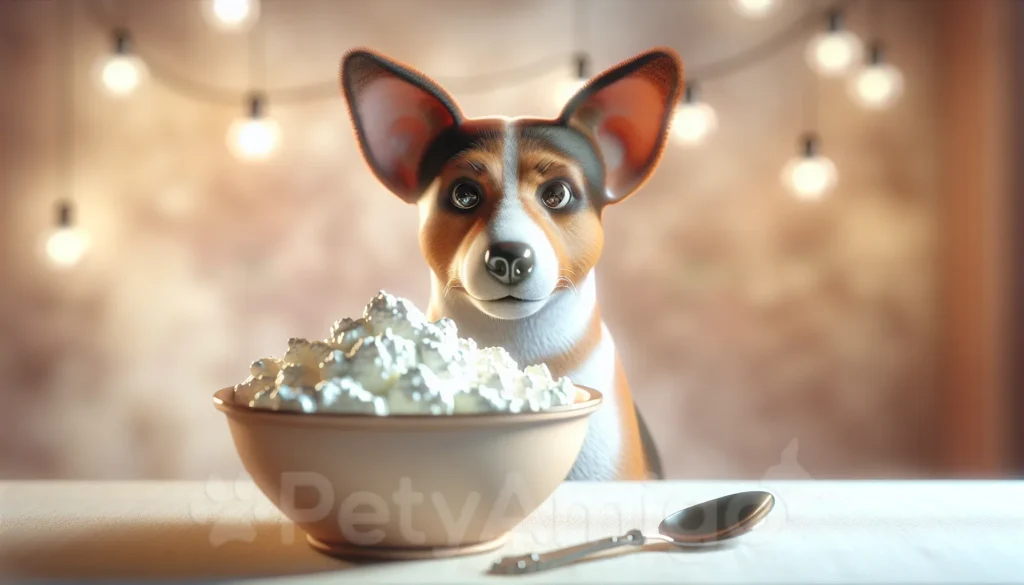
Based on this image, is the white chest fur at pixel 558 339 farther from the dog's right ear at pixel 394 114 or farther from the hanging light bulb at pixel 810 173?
the hanging light bulb at pixel 810 173

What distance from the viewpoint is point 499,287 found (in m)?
1.01

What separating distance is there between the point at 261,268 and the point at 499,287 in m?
1.67

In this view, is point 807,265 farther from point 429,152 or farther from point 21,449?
point 21,449

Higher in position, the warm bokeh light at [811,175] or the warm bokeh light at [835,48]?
the warm bokeh light at [835,48]

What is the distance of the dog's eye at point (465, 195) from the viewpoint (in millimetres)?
1068

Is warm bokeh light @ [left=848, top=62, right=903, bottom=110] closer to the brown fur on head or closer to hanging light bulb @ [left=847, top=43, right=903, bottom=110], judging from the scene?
hanging light bulb @ [left=847, top=43, right=903, bottom=110]

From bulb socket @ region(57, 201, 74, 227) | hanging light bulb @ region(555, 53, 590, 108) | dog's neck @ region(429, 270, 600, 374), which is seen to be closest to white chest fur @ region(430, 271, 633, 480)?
dog's neck @ region(429, 270, 600, 374)

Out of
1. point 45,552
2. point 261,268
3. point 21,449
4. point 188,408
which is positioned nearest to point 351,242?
point 261,268

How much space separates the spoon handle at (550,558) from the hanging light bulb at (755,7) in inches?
68.4

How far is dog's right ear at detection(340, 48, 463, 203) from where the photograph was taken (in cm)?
105

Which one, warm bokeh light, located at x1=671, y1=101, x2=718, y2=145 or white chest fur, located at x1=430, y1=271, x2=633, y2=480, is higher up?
warm bokeh light, located at x1=671, y1=101, x2=718, y2=145

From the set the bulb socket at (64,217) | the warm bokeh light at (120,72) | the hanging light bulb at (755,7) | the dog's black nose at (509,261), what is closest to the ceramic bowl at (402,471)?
the dog's black nose at (509,261)

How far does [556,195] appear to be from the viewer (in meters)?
1.07

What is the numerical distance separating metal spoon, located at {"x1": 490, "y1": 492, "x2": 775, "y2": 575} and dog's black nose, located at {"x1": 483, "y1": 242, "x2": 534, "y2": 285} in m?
0.40
